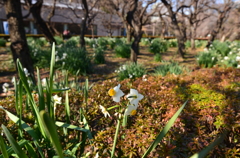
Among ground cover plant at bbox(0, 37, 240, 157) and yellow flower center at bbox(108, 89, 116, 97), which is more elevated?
yellow flower center at bbox(108, 89, 116, 97)

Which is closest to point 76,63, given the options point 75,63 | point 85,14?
point 75,63

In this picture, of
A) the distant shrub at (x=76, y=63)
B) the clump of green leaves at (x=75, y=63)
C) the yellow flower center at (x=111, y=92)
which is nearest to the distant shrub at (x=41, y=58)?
the clump of green leaves at (x=75, y=63)

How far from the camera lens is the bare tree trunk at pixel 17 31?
3631 mm

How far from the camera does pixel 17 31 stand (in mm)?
3750

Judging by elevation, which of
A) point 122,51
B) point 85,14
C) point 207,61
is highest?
point 85,14

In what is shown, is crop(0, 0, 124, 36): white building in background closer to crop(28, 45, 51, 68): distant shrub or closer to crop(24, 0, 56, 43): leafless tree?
crop(24, 0, 56, 43): leafless tree

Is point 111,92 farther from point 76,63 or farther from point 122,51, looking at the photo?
point 122,51

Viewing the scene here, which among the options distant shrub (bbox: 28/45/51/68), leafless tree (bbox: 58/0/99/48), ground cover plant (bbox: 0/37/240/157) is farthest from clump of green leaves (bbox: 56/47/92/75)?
leafless tree (bbox: 58/0/99/48)

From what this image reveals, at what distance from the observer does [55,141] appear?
0.65 m

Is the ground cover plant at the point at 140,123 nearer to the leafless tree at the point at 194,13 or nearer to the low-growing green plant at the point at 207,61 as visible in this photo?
the low-growing green plant at the point at 207,61

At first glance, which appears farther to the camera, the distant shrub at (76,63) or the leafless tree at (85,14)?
the leafless tree at (85,14)

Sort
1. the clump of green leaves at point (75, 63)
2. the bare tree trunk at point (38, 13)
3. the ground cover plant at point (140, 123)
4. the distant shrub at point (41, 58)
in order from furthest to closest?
the bare tree trunk at point (38, 13), the distant shrub at point (41, 58), the clump of green leaves at point (75, 63), the ground cover plant at point (140, 123)

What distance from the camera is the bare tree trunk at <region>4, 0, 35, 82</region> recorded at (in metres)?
3.63

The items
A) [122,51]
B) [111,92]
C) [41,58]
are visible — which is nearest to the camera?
[111,92]
